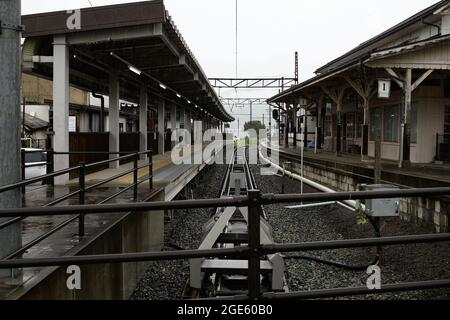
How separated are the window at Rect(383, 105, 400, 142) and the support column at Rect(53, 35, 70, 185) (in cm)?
1147

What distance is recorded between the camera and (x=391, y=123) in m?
16.7

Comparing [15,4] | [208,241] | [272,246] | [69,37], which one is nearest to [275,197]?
[272,246]

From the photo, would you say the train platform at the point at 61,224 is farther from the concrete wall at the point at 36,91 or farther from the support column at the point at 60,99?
the concrete wall at the point at 36,91

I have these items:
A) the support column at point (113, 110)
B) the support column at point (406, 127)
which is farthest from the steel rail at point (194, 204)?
the support column at point (113, 110)

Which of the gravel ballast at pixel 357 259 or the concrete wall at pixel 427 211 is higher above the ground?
the concrete wall at pixel 427 211

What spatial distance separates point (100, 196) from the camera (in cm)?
801

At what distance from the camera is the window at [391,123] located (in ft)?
53.1

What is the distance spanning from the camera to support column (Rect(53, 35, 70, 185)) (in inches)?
382

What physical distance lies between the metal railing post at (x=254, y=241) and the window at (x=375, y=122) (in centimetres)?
1626

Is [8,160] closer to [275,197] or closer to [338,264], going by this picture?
[275,197]

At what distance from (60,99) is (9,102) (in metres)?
7.08

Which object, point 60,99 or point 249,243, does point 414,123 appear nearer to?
point 60,99

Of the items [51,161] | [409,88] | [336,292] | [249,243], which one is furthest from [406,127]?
[249,243]

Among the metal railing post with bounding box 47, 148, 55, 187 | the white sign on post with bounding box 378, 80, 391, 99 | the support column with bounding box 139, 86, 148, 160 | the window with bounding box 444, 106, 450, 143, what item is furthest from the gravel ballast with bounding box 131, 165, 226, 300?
the window with bounding box 444, 106, 450, 143
